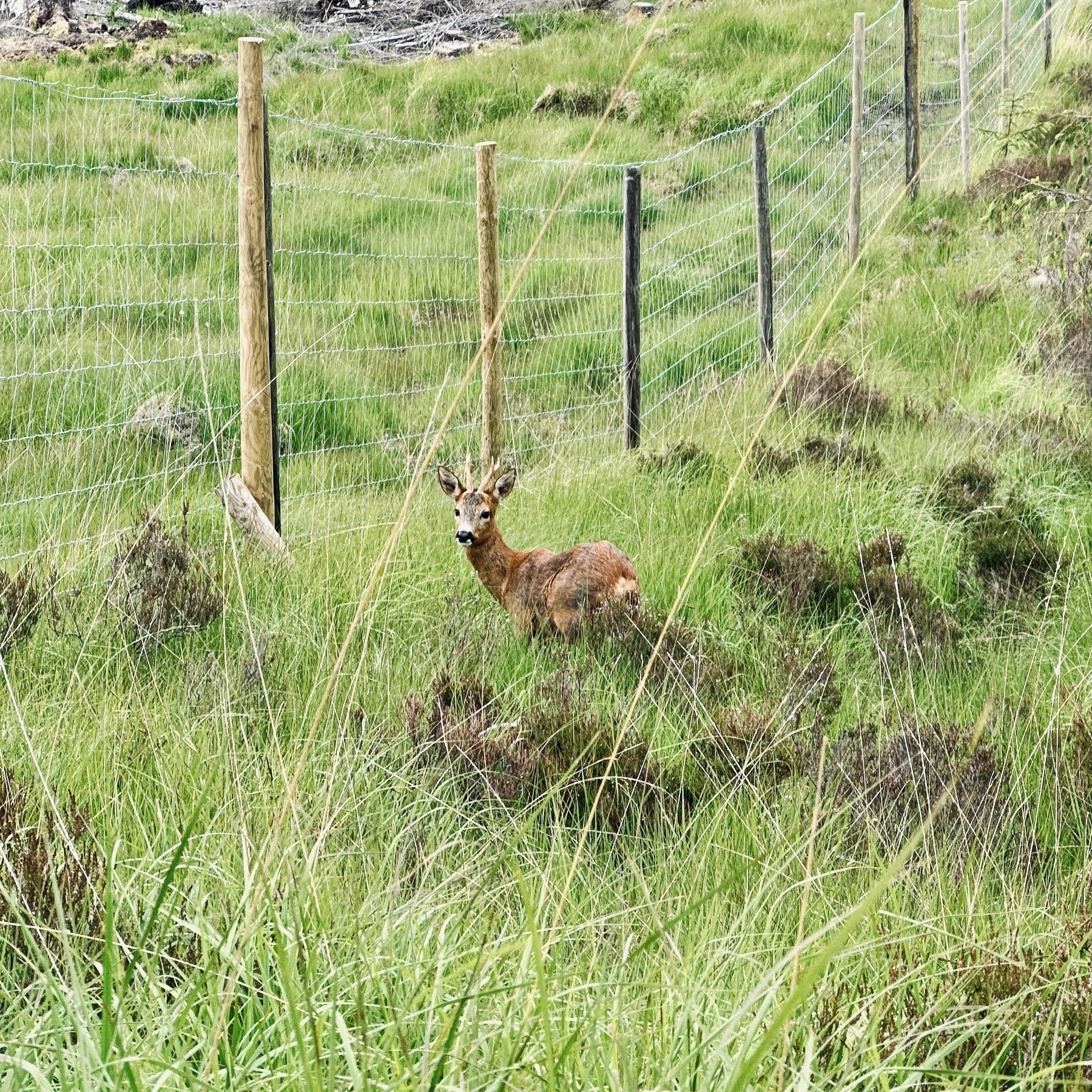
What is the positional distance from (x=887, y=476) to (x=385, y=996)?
17.4ft

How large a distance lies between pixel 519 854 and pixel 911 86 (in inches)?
492

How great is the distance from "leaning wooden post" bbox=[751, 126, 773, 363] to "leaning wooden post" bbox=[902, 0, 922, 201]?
4.09 metres

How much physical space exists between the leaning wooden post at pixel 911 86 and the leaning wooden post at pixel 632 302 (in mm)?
5966

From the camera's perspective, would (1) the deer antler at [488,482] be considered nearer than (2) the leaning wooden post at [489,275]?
Yes

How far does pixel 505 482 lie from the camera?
5.22 meters

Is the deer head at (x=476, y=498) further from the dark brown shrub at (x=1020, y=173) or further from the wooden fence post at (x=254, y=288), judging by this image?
the dark brown shrub at (x=1020, y=173)

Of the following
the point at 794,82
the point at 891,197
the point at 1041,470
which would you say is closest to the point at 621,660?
the point at 1041,470

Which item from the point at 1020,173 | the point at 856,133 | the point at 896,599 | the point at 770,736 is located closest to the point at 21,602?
the point at 770,736

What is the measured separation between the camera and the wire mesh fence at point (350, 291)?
6.00m

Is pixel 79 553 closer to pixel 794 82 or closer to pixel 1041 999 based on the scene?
pixel 1041 999

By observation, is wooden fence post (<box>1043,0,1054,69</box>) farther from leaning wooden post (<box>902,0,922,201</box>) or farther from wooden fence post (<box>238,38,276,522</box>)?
wooden fence post (<box>238,38,276,522</box>)

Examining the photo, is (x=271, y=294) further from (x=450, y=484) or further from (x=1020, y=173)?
(x=1020, y=173)

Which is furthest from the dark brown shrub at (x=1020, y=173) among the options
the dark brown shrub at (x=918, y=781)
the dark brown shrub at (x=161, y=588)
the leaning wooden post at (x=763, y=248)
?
the dark brown shrub at (x=918, y=781)

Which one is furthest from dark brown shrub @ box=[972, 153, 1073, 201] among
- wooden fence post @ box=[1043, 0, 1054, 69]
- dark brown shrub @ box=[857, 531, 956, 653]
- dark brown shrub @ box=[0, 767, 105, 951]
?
dark brown shrub @ box=[0, 767, 105, 951]
